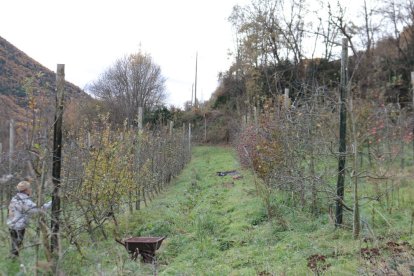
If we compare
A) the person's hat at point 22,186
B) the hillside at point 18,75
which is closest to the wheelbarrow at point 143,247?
the person's hat at point 22,186

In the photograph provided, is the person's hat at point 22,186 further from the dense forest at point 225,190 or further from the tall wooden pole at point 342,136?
the tall wooden pole at point 342,136

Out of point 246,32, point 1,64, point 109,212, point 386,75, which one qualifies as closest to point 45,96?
point 109,212

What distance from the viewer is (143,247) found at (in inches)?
249

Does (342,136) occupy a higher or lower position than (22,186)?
higher

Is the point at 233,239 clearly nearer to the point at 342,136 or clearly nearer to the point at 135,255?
the point at 135,255

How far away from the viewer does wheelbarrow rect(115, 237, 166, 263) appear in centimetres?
628

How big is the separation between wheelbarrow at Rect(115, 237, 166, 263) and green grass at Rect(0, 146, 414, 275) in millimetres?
129

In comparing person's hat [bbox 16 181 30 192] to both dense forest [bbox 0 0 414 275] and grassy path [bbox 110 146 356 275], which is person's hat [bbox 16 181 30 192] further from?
grassy path [bbox 110 146 356 275]

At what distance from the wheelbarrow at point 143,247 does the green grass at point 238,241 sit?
129 mm

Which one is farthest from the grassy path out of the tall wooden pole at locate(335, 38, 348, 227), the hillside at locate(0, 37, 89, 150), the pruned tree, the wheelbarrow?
the pruned tree

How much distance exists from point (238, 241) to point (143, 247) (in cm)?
163

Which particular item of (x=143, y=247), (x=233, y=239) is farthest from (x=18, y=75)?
(x=233, y=239)

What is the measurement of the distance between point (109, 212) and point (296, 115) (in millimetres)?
4019

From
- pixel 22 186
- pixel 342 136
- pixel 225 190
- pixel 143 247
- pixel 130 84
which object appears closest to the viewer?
pixel 143 247
